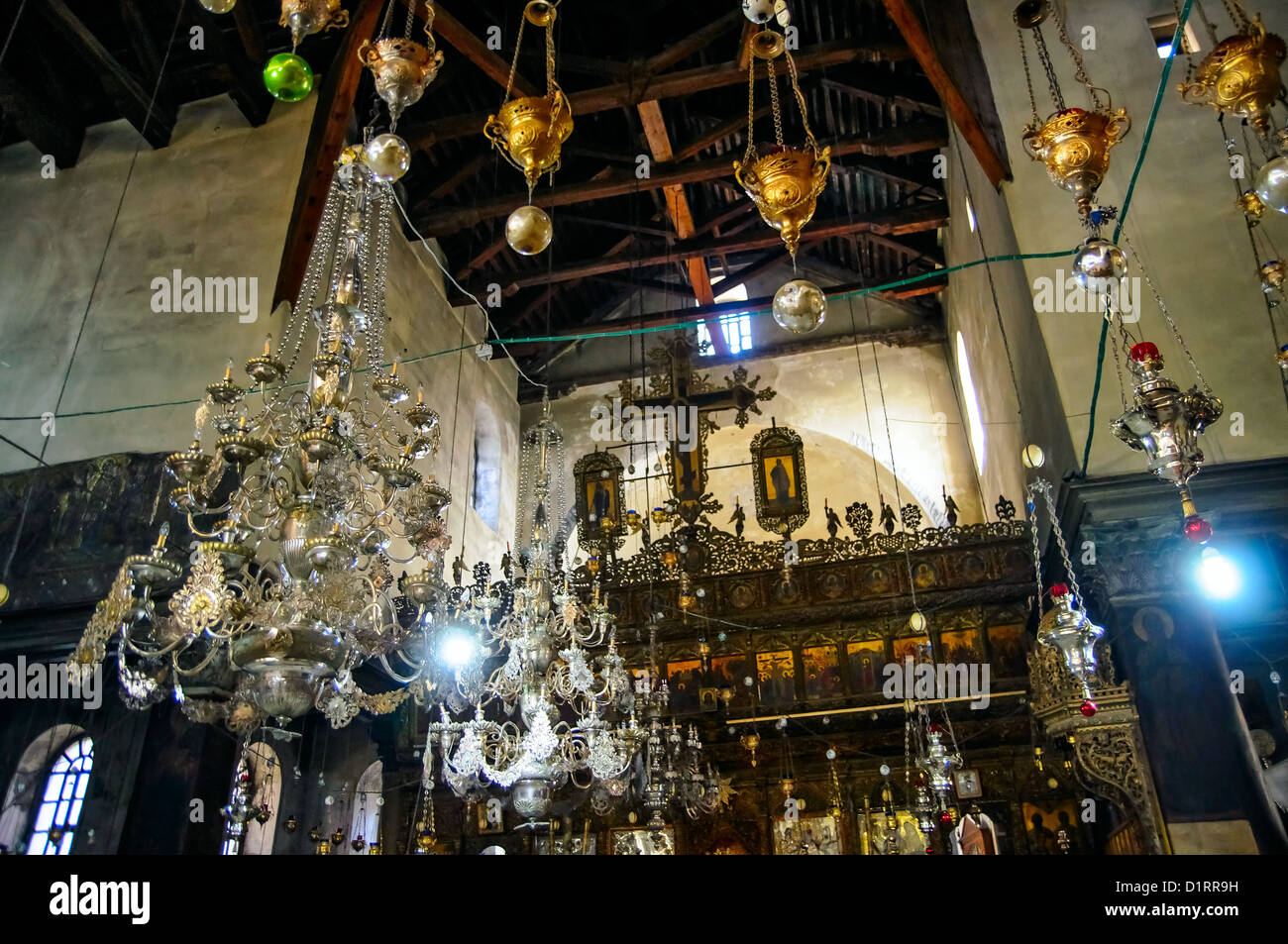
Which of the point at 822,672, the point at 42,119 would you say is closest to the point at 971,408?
the point at 822,672

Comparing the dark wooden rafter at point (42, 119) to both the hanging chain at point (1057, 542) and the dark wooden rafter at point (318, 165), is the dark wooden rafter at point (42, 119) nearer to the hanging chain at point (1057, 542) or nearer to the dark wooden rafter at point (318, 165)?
the dark wooden rafter at point (318, 165)

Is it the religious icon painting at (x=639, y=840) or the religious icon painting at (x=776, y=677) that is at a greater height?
the religious icon painting at (x=776, y=677)

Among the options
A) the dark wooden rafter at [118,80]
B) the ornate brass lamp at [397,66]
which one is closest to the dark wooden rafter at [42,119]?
the dark wooden rafter at [118,80]

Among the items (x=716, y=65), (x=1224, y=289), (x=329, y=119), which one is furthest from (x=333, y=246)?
(x=1224, y=289)

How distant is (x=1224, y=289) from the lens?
616 cm


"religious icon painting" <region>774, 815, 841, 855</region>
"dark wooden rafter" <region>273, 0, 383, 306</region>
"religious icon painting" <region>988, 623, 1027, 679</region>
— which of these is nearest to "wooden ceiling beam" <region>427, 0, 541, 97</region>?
"dark wooden rafter" <region>273, 0, 383, 306</region>

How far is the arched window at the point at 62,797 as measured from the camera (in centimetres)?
719

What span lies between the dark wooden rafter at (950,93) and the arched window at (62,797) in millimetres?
8893

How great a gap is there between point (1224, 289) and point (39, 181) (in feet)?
38.1

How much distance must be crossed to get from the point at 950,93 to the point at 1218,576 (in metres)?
4.66

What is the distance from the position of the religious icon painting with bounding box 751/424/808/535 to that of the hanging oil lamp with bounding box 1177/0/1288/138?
6.73 meters

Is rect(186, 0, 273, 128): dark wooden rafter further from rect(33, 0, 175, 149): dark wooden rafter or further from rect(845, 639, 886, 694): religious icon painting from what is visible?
rect(845, 639, 886, 694): religious icon painting

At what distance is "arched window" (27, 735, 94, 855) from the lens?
719cm

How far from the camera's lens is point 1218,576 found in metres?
5.24
